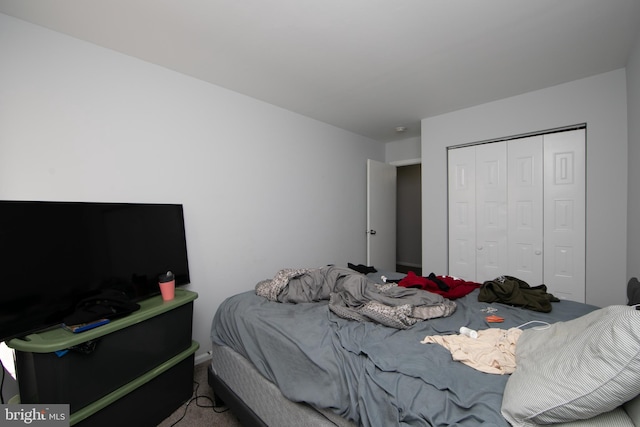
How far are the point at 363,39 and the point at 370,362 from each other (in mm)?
2024

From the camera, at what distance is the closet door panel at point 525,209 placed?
9.01 ft

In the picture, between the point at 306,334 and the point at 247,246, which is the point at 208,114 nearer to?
the point at 247,246

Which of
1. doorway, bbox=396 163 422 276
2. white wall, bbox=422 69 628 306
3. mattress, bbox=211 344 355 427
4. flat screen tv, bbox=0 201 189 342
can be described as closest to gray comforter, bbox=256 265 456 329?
mattress, bbox=211 344 355 427

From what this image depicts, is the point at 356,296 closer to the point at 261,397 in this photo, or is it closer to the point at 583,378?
the point at 261,397

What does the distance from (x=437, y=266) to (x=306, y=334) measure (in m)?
2.61

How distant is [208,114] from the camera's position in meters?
2.46

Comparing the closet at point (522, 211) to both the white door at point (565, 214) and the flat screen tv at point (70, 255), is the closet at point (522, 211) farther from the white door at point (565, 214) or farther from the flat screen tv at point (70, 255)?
the flat screen tv at point (70, 255)

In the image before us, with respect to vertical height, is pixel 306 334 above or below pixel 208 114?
below

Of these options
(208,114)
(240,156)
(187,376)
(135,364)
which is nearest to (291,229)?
(240,156)

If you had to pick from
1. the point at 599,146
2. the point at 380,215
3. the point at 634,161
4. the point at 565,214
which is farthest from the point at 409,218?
the point at 634,161

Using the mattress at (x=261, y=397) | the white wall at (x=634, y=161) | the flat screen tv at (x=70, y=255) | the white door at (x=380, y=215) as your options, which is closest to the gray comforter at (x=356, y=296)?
the mattress at (x=261, y=397)

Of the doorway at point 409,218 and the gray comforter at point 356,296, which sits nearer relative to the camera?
the gray comforter at point 356,296

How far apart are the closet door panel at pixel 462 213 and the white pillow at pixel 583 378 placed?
239 cm

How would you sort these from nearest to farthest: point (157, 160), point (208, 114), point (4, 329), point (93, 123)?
point (4, 329) < point (93, 123) < point (157, 160) < point (208, 114)
